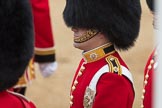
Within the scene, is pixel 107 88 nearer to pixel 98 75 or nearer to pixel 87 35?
pixel 98 75

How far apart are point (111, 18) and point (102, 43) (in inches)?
4.9

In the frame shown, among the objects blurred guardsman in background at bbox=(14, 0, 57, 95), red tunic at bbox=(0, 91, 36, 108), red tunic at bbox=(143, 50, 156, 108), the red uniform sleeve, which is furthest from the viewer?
blurred guardsman in background at bbox=(14, 0, 57, 95)

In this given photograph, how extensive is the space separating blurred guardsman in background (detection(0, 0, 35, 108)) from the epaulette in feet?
1.25

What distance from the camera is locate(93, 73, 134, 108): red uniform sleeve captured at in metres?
2.46

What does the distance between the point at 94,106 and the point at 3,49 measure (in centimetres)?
49

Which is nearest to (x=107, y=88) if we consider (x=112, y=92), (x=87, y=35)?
(x=112, y=92)

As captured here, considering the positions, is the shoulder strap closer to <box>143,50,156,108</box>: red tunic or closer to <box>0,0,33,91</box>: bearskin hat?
<box>143,50,156,108</box>: red tunic

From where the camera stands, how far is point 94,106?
8.22 ft

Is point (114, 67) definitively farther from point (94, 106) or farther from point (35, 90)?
point (35, 90)

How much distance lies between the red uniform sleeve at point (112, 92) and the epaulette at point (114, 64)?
42 millimetres

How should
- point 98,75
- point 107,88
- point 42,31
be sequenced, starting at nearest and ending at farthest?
point 107,88, point 98,75, point 42,31

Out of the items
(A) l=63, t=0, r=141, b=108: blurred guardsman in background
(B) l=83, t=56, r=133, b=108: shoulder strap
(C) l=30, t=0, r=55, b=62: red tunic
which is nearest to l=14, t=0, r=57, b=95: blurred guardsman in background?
(C) l=30, t=0, r=55, b=62: red tunic

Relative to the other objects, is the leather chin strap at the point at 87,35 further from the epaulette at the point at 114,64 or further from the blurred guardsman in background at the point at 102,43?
the epaulette at the point at 114,64

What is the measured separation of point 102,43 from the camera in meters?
2.60
